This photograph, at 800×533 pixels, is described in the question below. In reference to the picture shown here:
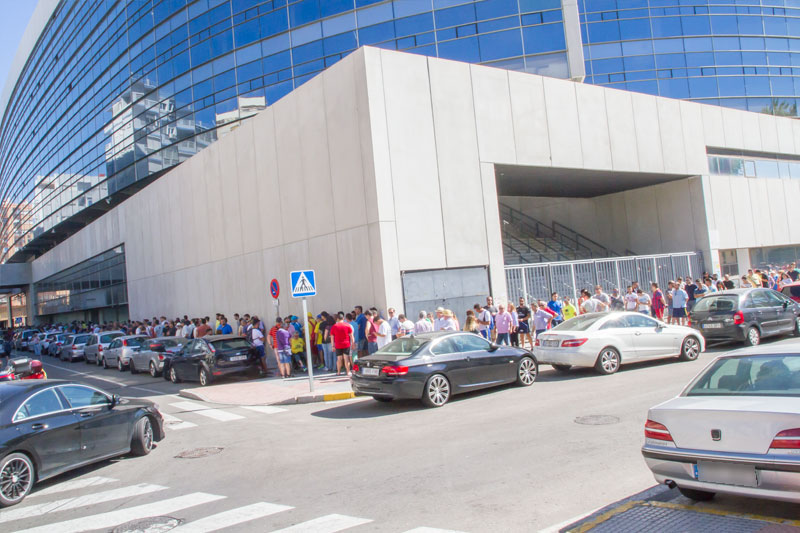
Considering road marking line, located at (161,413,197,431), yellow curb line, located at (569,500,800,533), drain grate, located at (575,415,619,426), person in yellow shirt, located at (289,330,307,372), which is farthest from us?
person in yellow shirt, located at (289,330,307,372)

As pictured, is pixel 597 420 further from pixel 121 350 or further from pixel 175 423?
pixel 121 350

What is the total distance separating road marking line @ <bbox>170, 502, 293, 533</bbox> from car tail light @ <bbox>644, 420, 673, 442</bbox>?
3.57 metres

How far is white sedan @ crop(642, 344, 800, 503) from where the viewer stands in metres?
4.14

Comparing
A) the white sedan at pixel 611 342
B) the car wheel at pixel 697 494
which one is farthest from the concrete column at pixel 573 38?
the car wheel at pixel 697 494

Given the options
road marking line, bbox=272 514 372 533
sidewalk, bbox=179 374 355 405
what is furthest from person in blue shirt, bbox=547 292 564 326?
road marking line, bbox=272 514 372 533

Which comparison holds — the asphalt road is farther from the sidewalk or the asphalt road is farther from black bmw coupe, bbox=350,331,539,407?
the sidewalk

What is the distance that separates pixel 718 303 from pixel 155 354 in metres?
18.2

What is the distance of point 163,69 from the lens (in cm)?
4169

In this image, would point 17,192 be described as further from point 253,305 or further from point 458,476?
point 458,476

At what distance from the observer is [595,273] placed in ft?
71.5

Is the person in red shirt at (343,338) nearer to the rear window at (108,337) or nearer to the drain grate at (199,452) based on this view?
the drain grate at (199,452)

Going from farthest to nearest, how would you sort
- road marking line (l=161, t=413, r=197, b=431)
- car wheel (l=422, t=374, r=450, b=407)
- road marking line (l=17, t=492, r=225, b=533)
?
road marking line (l=161, t=413, r=197, b=431) < car wheel (l=422, t=374, r=450, b=407) < road marking line (l=17, t=492, r=225, b=533)

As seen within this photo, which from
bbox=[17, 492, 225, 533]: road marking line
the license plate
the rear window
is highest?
the rear window

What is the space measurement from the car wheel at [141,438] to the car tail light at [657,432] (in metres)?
7.53
